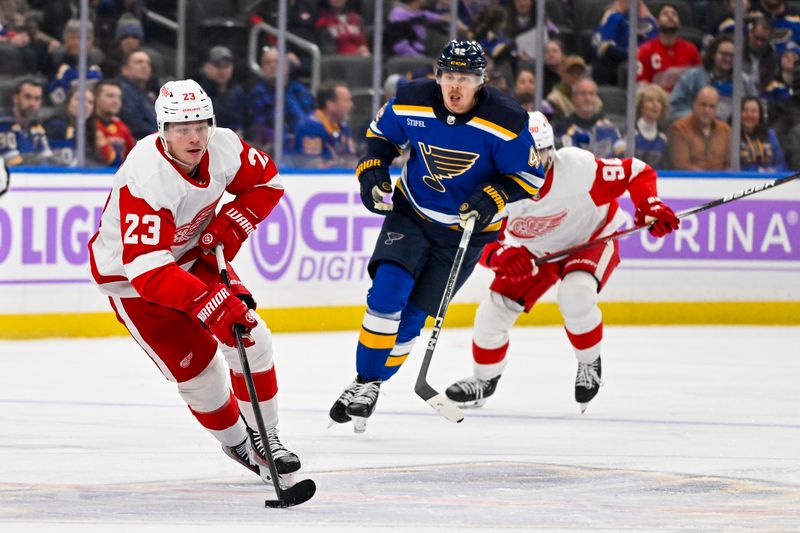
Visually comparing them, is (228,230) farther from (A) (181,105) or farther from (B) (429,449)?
(B) (429,449)

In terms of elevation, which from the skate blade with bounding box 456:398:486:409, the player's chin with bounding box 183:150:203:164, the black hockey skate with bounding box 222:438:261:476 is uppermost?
the player's chin with bounding box 183:150:203:164

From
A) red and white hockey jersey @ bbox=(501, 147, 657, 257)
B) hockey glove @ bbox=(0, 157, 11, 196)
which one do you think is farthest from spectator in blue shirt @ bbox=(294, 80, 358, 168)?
red and white hockey jersey @ bbox=(501, 147, 657, 257)

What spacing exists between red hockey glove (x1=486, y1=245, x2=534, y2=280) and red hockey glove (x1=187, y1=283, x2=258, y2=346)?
2275mm

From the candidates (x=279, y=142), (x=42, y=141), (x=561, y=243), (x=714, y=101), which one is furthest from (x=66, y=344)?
(x=714, y=101)

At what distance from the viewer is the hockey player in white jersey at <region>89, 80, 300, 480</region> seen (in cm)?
387

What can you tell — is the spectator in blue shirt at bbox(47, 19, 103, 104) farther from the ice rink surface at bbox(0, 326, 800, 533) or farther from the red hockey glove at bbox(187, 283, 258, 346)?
the red hockey glove at bbox(187, 283, 258, 346)

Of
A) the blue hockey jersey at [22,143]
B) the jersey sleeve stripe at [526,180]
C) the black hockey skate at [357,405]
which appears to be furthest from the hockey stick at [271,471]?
the blue hockey jersey at [22,143]

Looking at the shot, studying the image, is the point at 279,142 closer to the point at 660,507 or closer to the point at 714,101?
the point at 714,101

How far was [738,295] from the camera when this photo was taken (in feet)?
29.9

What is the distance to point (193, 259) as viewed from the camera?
4.29 metres

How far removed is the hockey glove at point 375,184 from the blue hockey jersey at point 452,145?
9 centimetres

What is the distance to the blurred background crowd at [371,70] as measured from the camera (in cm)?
769

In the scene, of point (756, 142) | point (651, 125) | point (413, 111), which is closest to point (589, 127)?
point (651, 125)

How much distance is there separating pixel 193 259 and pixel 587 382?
2.12 m
